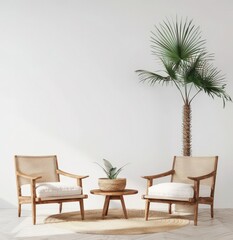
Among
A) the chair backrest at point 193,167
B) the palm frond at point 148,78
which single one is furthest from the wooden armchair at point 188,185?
the palm frond at point 148,78

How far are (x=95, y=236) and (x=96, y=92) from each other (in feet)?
8.85

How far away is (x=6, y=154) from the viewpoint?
276 inches

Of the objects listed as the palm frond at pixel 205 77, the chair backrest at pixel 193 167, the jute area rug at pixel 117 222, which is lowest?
the jute area rug at pixel 117 222

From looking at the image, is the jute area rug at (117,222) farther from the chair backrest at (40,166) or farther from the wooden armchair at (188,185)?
the chair backrest at (40,166)

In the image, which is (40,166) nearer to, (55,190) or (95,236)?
(55,190)

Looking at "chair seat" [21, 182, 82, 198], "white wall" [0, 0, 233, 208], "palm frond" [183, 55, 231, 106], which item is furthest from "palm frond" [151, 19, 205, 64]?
"chair seat" [21, 182, 82, 198]

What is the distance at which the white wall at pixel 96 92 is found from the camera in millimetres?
6992

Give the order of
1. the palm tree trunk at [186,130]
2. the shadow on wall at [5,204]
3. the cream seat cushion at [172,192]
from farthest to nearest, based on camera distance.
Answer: the shadow on wall at [5,204], the palm tree trunk at [186,130], the cream seat cushion at [172,192]

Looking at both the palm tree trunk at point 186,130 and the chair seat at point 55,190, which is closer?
the chair seat at point 55,190

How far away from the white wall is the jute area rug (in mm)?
796

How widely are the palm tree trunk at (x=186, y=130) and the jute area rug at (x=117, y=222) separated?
35.1 inches

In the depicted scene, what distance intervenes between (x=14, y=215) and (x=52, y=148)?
1.15 m

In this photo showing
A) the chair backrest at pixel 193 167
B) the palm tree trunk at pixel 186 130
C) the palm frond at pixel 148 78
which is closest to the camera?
the chair backrest at pixel 193 167

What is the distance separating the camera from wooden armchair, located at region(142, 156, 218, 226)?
5.59m
